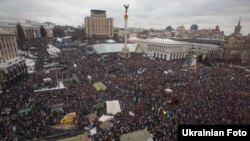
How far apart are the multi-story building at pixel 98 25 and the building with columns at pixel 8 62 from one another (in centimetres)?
6437

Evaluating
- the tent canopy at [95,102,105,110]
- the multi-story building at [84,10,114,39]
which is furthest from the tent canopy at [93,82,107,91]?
the multi-story building at [84,10,114,39]

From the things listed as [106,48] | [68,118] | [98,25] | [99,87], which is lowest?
[68,118]

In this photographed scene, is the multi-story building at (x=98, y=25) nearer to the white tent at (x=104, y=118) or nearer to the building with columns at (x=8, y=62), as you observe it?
the building with columns at (x=8, y=62)

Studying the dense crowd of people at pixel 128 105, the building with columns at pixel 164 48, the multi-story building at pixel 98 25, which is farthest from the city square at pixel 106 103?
the multi-story building at pixel 98 25

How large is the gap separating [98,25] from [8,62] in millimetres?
76137

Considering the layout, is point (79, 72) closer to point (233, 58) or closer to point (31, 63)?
point (31, 63)

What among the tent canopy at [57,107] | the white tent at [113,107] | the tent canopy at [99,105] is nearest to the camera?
Answer: the tent canopy at [57,107]

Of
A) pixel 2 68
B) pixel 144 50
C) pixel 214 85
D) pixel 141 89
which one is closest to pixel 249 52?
pixel 144 50

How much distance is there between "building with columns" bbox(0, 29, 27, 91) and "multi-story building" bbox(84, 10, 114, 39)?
64367 mm

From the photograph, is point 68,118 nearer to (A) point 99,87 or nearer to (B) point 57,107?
(B) point 57,107

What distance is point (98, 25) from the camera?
101m

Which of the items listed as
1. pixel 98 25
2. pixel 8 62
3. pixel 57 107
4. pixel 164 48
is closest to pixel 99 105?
pixel 57 107

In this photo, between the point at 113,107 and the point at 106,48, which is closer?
the point at 113,107

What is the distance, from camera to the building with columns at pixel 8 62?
2658 centimetres
